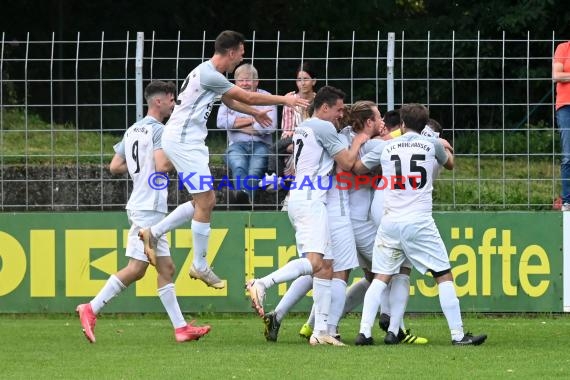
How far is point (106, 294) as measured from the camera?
447 inches

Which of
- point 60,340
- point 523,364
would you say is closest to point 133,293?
point 60,340

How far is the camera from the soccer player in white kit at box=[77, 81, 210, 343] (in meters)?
11.3

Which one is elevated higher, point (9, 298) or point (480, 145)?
point (480, 145)

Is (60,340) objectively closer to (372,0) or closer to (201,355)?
(201,355)

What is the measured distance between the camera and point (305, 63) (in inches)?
535

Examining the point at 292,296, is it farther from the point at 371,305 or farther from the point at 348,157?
the point at 348,157

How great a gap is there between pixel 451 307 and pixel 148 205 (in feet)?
8.72

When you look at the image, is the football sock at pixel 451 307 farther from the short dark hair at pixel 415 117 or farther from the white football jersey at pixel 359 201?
the short dark hair at pixel 415 117

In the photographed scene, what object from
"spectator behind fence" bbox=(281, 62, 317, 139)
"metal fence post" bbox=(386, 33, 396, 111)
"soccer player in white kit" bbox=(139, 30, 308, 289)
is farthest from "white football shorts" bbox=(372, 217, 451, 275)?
"metal fence post" bbox=(386, 33, 396, 111)

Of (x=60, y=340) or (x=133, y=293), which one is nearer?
(x=60, y=340)

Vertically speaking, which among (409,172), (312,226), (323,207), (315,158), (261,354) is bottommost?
(261,354)

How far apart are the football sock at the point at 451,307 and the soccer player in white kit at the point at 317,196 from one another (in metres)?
0.89

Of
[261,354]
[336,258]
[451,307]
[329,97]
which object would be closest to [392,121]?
[329,97]

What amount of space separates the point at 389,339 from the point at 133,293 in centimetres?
382
